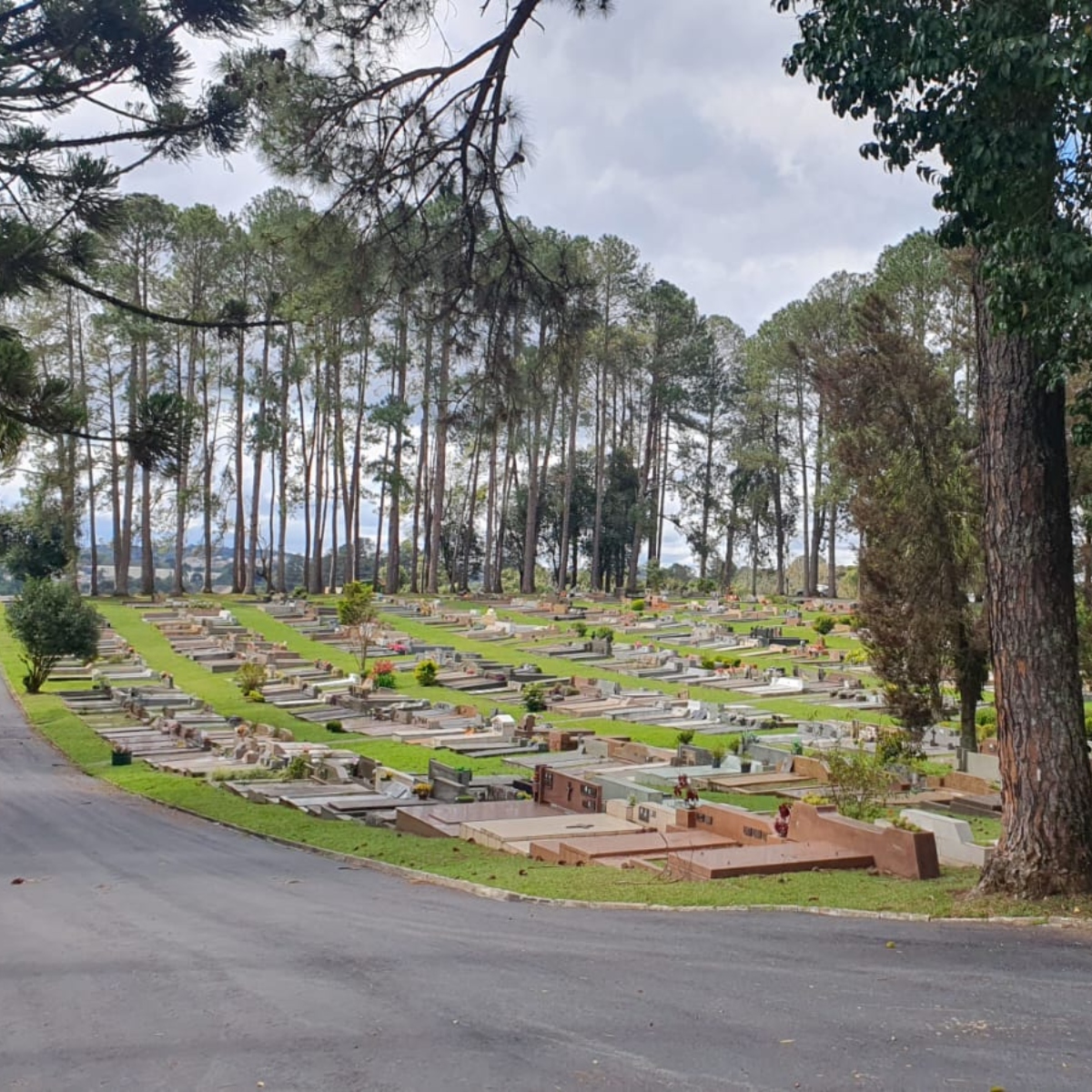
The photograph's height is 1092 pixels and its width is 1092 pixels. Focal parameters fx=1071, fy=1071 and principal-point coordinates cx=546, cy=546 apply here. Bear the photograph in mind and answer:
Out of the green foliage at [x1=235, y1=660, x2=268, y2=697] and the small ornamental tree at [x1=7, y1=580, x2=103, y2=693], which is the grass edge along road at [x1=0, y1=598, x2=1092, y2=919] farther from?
the small ornamental tree at [x1=7, y1=580, x2=103, y2=693]

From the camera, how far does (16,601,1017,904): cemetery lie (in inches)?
388

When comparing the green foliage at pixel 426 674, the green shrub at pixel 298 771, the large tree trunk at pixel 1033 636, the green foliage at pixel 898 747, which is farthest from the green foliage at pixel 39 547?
the large tree trunk at pixel 1033 636

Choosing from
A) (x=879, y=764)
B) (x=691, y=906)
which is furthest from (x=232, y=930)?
(x=879, y=764)

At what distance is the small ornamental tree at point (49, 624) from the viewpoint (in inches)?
1037

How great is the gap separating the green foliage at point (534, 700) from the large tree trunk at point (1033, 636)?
15066mm

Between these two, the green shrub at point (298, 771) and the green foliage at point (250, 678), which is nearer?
the green shrub at point (298, 771)

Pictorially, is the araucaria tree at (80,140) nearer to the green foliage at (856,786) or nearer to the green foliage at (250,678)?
the green foliage at (856,786)

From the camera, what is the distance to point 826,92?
668 centimetres

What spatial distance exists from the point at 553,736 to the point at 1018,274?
12973 mm

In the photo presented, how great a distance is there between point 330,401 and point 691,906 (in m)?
41.7

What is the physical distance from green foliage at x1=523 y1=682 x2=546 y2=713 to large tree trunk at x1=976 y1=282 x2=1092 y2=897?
15066 mm

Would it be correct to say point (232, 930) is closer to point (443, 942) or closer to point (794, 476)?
point (443, 942)

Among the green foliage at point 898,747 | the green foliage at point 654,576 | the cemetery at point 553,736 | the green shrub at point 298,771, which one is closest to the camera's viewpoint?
the cemetery at point 553,736

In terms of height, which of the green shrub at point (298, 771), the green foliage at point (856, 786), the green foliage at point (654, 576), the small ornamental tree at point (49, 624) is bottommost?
the green shrub at point (298, 771)
